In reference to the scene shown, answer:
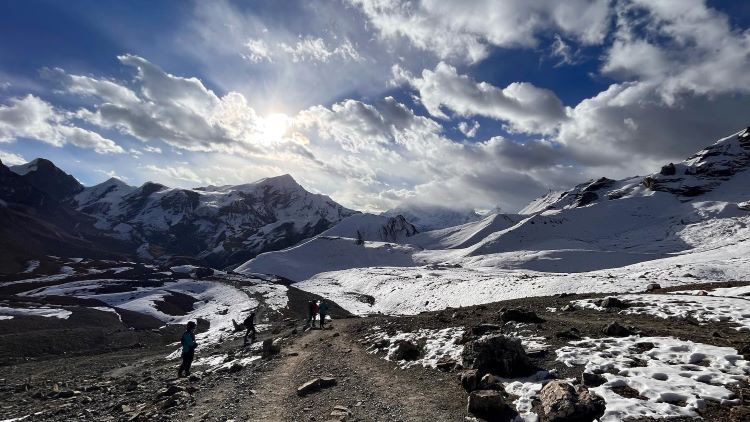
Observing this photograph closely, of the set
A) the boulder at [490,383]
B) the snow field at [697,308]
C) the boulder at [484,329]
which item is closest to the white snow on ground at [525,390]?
the boulder at [490,383]

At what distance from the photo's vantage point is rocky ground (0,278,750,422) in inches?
470

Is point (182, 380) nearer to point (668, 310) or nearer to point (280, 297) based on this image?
point (668, 310)

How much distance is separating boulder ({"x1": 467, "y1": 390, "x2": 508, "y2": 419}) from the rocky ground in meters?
0.04

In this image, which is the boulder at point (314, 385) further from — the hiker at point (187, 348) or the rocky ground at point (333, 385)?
the hiker at point (187, 348)

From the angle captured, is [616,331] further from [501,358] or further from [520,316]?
[501,358]

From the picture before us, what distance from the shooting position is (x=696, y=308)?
18.7 meters

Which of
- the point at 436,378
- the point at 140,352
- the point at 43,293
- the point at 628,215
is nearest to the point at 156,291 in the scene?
the point at 43,293

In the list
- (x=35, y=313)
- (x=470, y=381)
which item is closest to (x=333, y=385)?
(x=470, y=381)

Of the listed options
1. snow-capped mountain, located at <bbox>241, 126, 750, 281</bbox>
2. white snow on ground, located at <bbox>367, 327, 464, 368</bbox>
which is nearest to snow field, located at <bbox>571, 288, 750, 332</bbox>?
white snow on ground, located at <bbox>367, 327, 464, 368</bbox>

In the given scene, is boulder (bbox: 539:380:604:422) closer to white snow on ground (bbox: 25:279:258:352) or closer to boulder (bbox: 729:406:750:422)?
boulder (bbox: 729:406:750:422)

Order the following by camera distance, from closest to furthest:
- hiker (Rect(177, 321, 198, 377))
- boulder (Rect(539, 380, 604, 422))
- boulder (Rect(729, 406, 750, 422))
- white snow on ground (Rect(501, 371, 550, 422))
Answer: boulder (Rect(729, 406, 750, 422)) < boulder (Rect(539, 380, 604, 422)) < white snow on ground (Rect(501, 371, 550, 422)) < hiker (Rect(177, 321, 198, 377))

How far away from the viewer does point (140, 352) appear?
35719 millimetres

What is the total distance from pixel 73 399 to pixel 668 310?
27.6 metres

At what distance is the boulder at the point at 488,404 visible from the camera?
10523 mm
